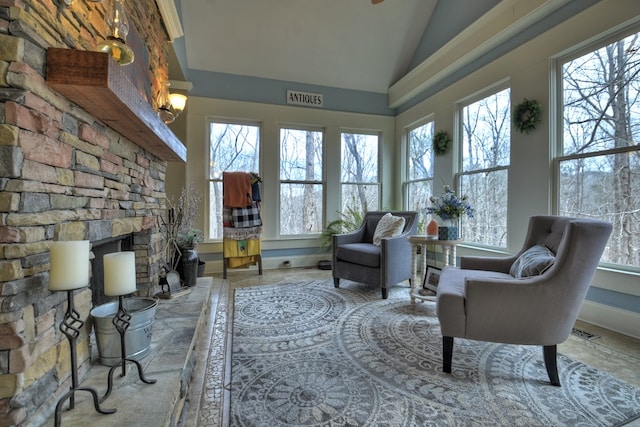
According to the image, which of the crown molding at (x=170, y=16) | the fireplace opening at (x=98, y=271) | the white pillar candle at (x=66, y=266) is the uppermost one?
the crown molding at (x=170, y=16)

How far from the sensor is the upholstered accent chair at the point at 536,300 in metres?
1.49

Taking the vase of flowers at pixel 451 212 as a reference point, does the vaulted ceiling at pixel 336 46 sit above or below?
above

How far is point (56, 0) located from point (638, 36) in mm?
3547

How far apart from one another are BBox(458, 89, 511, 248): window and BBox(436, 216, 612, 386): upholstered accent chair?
1807 millimetres

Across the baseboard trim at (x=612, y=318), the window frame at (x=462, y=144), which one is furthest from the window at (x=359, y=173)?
the baseboard trim at (x=612, y=318)

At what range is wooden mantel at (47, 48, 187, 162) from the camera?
96 cm

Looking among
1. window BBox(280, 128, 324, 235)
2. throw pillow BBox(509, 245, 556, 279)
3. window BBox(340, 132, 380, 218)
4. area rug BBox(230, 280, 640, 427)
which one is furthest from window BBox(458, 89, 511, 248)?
window BBox(280, 128, 324, 235)

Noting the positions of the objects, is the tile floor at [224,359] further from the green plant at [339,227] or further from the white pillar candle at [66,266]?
the green plant at [339,227]

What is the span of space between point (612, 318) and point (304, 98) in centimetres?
433

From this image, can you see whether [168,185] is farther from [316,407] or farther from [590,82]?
[590,82]

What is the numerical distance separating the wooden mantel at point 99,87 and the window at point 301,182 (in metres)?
3.07

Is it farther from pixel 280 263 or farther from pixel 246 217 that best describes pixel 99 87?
pixel 280 263

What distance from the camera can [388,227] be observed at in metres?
3.37

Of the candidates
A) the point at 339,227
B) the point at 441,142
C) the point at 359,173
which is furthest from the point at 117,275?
the point at 359,173
